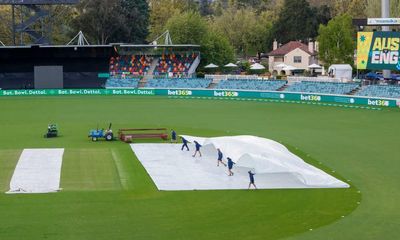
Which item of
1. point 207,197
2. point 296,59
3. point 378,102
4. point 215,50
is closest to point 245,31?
point 296,59

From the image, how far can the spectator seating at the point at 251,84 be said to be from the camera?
73.6 m

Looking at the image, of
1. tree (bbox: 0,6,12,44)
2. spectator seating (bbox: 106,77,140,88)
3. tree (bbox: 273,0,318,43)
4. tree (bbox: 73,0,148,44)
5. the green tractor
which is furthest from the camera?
tree (bbox: 273,0,318,43)

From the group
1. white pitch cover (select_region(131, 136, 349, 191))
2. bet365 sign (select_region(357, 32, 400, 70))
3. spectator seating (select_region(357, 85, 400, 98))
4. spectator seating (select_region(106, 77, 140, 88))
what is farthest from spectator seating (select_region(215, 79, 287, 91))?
white pitch cover (select_region(131, 136, 349, 191))

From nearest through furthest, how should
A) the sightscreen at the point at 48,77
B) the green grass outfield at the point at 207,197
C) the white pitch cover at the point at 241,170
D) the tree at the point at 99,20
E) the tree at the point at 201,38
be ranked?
the green grass outfield at the point at 207,197
the white pitch cover at the point at 241,170
the sightscreen at the point at 48,77
the tree at the point at 201,38
the tree at the point at 99,20

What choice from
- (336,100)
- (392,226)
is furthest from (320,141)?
(336,100)

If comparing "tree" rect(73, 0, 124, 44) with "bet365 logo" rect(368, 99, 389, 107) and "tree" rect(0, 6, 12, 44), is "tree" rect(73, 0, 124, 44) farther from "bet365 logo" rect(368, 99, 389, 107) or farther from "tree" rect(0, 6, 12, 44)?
"bet365 logo" rect(368, 99, 389, 107)

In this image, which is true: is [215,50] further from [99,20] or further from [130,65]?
[99,20]

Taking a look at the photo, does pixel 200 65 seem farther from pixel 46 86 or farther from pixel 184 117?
pixel 184 117

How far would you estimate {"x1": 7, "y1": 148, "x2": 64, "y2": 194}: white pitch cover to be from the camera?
997 inches

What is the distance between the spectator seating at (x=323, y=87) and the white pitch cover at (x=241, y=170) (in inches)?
1452

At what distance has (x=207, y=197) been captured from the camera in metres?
A: 23.9

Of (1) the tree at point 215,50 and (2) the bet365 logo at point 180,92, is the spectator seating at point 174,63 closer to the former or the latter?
(1) the tree at point 215,50

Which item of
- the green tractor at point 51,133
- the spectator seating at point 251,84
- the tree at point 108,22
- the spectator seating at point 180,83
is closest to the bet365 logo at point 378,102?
the spectator seating at point 251,84

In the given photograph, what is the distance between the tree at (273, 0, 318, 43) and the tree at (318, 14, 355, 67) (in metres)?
25.7
